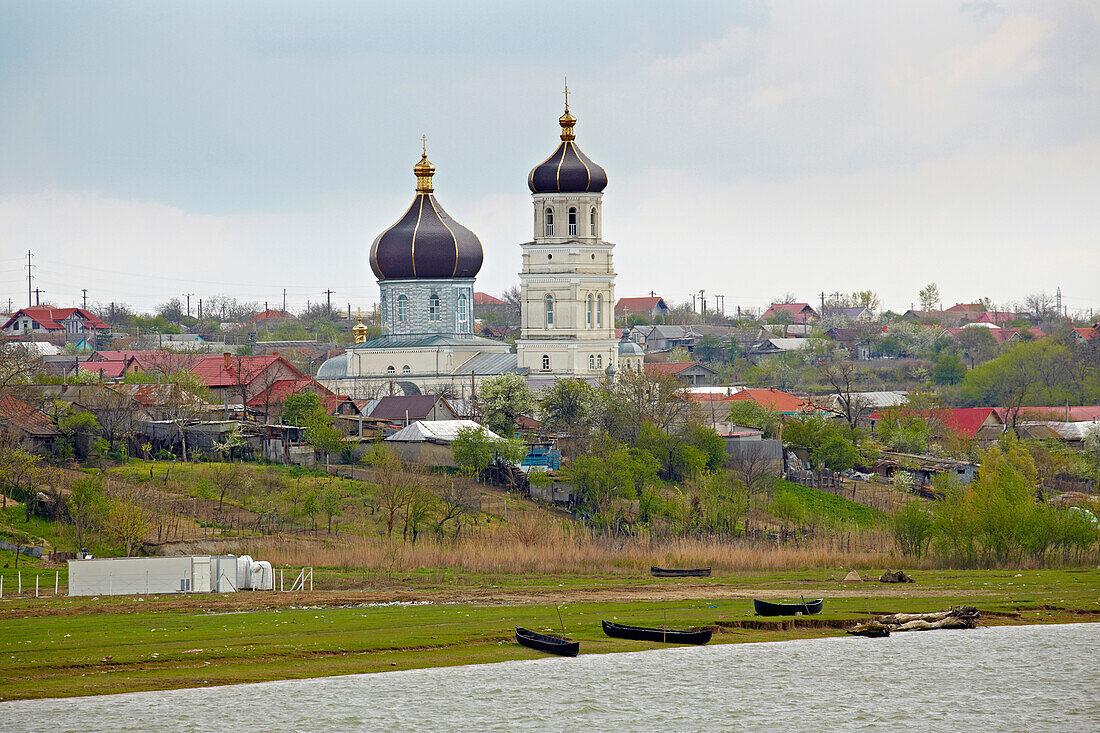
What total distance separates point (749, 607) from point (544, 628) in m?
4.70

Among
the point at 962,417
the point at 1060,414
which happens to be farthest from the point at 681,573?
the point at 1060,414

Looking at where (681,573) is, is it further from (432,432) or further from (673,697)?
(432,432)

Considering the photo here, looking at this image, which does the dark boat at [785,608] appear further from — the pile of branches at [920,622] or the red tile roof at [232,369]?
the red tile roof at [232,369]

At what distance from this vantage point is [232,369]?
6612 centimetres

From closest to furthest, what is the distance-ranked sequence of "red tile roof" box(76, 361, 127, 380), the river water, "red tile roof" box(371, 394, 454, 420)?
the river water < "red tile roof" box(371, 394, 454, 420) < "red tile roof" box(76, 361, 127, 380)

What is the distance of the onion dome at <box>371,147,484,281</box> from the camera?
67062mm

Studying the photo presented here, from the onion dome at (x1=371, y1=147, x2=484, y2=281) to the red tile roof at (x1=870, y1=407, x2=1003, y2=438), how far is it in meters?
18.3

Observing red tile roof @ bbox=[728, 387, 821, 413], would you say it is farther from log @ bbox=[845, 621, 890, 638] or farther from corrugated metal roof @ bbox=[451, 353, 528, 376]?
log @ bbox=[845, 621, 890, 638]

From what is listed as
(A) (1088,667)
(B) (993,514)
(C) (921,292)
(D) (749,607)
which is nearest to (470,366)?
(B) (993,514)

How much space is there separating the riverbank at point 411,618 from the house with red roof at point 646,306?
114 m

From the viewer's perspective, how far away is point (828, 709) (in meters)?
23.0

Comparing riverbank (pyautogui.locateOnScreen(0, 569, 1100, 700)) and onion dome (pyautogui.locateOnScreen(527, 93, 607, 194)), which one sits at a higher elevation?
onion dome (pyautogui.locateOnScreen(527, 93, 607, 194))

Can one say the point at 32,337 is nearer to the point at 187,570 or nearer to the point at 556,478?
the point at 556,478

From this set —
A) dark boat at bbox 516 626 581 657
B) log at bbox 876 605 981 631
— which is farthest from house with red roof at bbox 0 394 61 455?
log at bbox 876 605 981 631
